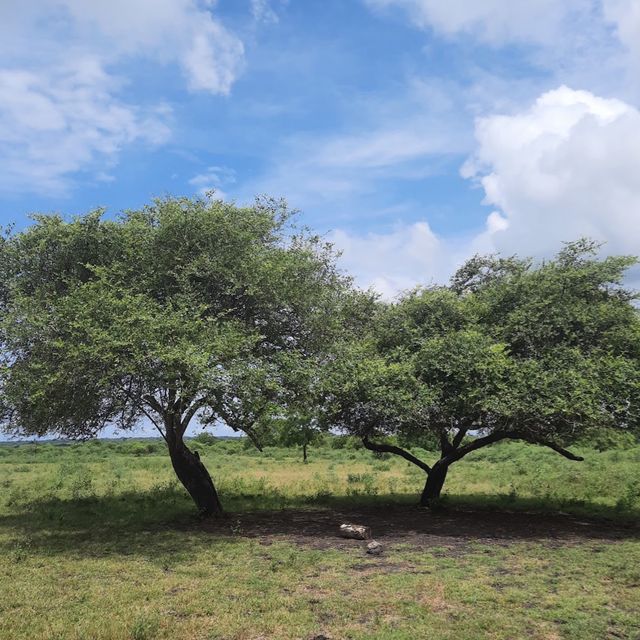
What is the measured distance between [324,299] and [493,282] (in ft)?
21.8

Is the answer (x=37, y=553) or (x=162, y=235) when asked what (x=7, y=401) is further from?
(x=162, y=235)

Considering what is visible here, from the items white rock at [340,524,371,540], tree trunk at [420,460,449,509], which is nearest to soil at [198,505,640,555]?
white rock at [340,524,371,540]

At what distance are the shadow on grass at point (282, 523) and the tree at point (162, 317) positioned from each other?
7.40 ft

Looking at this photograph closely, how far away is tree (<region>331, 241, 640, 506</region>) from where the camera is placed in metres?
15.6

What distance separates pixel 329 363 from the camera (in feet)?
57.8

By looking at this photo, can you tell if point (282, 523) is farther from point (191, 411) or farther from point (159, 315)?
point (159, 315)

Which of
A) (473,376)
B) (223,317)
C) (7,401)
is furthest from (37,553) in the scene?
(473,376)

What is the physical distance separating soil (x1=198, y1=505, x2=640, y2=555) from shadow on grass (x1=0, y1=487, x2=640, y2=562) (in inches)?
1.0

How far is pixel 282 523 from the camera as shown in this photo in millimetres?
17797

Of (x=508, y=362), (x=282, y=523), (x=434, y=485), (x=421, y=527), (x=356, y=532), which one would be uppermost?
(x=508, y=362)

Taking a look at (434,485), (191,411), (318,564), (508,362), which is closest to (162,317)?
(191,411)

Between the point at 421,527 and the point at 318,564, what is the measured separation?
5463 millimetres

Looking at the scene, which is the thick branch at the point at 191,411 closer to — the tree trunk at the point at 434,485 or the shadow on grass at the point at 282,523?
the shadow on grass at the point at 282,523

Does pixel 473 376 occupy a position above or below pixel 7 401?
above
